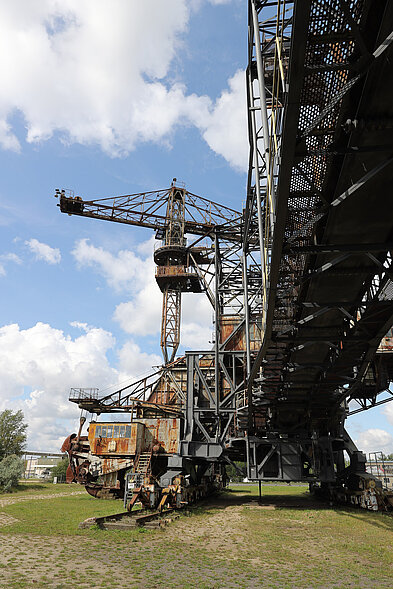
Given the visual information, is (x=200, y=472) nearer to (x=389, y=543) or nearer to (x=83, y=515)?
(x=83, y=515)

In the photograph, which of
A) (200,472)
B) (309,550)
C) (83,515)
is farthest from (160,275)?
(309,550)

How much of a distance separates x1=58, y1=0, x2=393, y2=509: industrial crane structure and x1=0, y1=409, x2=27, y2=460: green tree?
17.6 m

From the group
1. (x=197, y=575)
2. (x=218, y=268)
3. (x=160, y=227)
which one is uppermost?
(x=160, y=227)

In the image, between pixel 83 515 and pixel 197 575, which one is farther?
pixel 83 515

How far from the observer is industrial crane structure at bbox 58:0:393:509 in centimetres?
530

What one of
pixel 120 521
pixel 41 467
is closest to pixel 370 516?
pixel 120 521

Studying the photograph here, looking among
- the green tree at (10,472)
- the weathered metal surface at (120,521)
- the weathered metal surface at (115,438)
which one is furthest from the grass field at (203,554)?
the green tree at (10,472)

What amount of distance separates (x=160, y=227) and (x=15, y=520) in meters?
24.0

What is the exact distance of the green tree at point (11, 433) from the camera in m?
37.4

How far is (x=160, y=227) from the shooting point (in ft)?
109

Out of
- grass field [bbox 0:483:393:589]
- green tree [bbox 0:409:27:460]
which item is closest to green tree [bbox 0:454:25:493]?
green tree [bbox 0:409:27:460]

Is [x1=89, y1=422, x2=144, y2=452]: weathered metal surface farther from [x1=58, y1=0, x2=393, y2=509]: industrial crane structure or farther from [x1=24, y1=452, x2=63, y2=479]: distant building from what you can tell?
[x1=24, y1=452, x2=63, y2=479]: distant building

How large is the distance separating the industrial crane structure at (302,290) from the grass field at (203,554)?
3704mm

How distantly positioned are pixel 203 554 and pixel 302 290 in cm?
629
